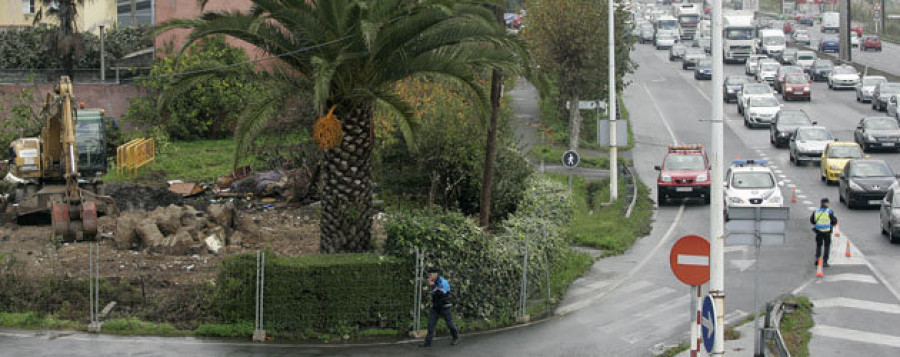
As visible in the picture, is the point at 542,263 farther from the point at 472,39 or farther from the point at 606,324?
the point at 472,39

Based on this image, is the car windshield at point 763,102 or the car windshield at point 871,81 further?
the car windshield at point 871,81

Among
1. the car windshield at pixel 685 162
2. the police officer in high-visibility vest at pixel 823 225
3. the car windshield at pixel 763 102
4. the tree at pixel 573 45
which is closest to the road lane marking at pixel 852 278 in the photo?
the police officer in high-visibility vest at pixel 823 225

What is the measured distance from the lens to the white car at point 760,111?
53438 millimetres

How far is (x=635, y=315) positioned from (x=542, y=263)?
6.86 ft

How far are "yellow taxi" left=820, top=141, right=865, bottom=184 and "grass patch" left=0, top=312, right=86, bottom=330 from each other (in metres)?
25.6

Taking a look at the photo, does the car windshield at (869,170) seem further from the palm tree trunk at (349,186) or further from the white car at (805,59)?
the white car at (805,59)

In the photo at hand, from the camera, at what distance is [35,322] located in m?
20.7

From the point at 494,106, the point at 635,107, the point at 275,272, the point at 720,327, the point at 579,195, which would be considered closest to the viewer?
the point at 720,327

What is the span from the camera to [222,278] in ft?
66.7

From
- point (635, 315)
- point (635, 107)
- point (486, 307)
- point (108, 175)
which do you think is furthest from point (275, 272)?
point (635, 107)

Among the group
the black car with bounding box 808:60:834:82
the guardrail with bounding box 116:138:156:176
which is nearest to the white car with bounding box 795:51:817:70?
the black car with bounding box 808:60:834:82

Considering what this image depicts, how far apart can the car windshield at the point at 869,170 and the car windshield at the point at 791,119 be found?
12.9 m

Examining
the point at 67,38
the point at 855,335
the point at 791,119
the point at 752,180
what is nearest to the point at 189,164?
the point at 67,38

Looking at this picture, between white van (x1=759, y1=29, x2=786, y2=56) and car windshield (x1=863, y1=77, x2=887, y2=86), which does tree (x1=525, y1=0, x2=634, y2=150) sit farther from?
white van (x1=759, y1=29, x2=786, y2=56)
